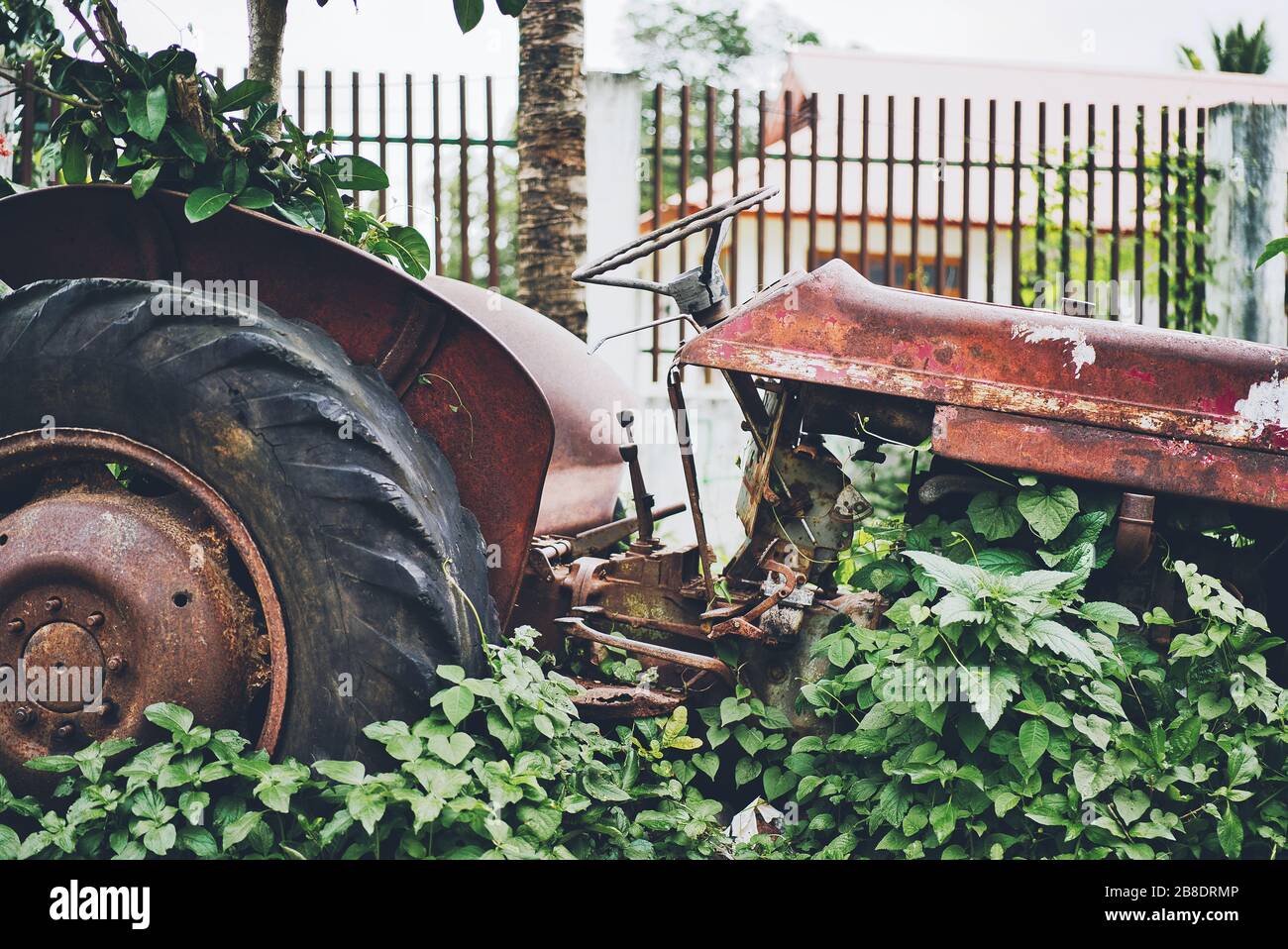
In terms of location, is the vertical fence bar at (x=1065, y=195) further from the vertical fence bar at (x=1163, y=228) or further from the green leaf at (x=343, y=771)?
the green leaf at (x=343, y=771)

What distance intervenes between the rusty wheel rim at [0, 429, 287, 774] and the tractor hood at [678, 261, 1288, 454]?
1129mm

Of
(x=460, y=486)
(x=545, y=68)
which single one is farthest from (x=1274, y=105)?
(x=460, y=486)

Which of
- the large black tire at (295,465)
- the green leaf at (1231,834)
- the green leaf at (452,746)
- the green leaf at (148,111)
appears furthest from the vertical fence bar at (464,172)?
the green leaf at (1231,834)

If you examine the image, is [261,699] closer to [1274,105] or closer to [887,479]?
[887,479]

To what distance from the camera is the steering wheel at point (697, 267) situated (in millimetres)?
2750

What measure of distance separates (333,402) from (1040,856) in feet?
5.50

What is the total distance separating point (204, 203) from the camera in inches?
88.9

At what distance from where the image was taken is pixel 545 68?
6.22 meters

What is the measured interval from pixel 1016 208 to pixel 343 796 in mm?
6665

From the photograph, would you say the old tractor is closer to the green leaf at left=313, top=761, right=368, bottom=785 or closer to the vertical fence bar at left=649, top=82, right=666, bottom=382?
the green leaf at left=313, top=761, right=368, bottom=785

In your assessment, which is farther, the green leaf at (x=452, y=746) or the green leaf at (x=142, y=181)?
the green leaf at (x=142, y=181)

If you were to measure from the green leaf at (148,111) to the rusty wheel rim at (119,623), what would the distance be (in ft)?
2.19

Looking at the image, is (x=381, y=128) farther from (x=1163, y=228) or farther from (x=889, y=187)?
(x=1163, y=228)

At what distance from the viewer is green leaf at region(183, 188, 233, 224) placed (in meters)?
2.23
